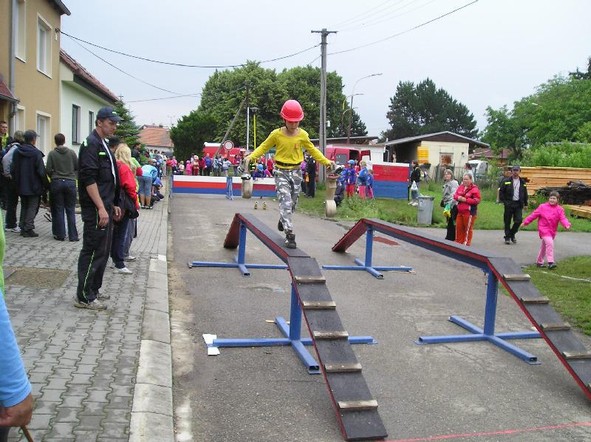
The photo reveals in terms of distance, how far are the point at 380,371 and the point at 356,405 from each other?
1402mm

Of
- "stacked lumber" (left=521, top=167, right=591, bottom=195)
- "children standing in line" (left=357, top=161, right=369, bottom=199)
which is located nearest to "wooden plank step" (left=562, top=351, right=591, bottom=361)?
"children standing in line" (left=357, top=161, right=369, bottom=199)

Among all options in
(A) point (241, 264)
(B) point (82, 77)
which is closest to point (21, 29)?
(B) point (82, 77)

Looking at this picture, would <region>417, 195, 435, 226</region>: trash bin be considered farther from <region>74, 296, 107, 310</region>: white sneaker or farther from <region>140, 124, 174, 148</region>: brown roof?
<region>140, 124, 174, 148</region>: brown roof

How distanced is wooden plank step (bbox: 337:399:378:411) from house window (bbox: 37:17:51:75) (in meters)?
19.2

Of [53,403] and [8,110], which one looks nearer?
[53,403]

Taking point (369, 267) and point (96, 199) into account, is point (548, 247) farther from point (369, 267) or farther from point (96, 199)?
point (96, 199)

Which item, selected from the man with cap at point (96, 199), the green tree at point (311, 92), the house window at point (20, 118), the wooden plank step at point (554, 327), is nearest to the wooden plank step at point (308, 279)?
the wooden plank step at point (554, 327)

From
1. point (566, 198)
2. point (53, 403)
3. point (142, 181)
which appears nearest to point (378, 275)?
point (53, 403)

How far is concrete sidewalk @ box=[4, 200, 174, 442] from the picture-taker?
13.5 ft

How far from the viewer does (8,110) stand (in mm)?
16594

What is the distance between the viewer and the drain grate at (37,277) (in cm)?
774

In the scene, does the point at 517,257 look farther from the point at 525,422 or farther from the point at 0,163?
the point at 0,163

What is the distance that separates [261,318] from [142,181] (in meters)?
12.8

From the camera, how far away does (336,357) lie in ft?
A: 16.4
